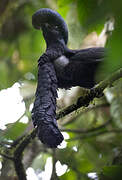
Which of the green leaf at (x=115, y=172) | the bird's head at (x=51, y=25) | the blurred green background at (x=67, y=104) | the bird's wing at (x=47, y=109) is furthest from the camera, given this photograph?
the blurred green background at (x=67, y=104)

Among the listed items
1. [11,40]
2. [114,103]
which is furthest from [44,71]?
[11,40]

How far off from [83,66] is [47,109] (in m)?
0.48

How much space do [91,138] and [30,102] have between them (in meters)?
0.84

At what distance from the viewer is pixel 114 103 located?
10.0 feet

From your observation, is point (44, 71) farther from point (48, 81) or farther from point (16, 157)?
point (16, 157)

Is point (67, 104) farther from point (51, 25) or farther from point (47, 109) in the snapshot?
point (47, 109)

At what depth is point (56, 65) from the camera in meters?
1.80

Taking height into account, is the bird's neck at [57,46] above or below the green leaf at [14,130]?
above

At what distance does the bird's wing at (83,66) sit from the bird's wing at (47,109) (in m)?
0.14

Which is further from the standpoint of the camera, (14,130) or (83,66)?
(14,130)

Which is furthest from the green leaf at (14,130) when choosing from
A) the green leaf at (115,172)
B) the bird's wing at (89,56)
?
the green leaf at (115,172)

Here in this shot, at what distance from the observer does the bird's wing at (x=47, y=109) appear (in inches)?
51.6

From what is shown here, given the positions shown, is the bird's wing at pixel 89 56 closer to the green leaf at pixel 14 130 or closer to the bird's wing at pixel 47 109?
the bird's wing at pixel 47 109

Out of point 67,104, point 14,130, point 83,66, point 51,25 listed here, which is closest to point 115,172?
point 83,66
